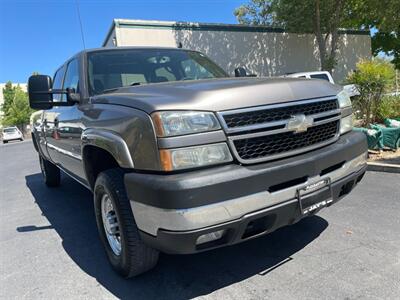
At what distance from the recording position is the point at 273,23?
64.6 feet

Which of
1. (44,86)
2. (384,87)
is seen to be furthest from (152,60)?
(384,87)

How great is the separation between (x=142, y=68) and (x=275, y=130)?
1.92 metres

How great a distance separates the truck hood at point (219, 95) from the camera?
2270 mm

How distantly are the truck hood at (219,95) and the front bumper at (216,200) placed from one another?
414mm

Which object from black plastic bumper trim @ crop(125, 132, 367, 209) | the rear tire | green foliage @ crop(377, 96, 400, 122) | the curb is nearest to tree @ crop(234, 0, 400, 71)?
green foliage @ crop(377, 96, 400, 122)

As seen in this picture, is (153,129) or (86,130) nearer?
(153,129)

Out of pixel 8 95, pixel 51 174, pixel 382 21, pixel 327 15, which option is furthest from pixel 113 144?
pixel 8 95

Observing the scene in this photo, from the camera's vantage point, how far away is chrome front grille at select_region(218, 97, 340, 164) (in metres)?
2.29

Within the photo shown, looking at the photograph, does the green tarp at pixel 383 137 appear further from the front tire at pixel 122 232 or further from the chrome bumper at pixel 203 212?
the front tire at pixel 122 232

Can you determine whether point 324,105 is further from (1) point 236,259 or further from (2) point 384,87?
(2) point 384,87

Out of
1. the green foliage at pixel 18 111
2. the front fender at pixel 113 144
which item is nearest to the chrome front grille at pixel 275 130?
the front fender at pixel 113 144

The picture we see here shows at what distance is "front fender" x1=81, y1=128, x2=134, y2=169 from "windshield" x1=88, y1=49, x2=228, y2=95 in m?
0.68

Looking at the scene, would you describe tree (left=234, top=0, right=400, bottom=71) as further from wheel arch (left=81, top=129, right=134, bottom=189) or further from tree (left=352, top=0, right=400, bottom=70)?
wheel arch (left=81, top=129, right=134, bottom=189)

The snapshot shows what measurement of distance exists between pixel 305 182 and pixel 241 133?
599 mm
